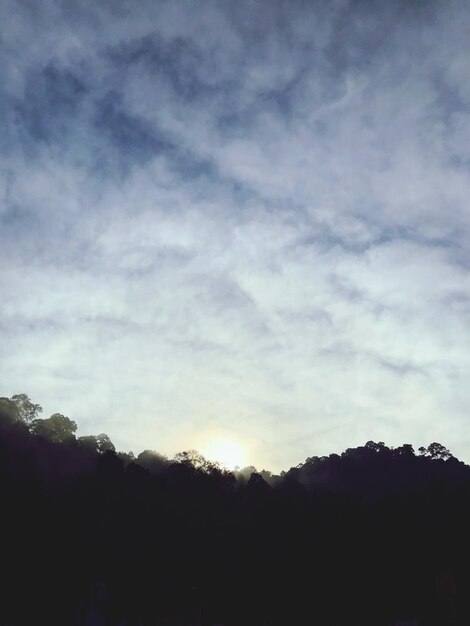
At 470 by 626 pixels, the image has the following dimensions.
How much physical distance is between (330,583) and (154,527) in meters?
20.3

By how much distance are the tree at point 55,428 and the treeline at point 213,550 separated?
13.7m

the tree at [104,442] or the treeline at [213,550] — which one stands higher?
the tree at [104,442]

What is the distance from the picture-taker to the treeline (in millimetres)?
47875

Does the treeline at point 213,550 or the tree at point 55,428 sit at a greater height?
the tree at point 55,428

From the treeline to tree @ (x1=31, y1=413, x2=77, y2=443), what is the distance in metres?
13.7

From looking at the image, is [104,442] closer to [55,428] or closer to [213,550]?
[55,428]

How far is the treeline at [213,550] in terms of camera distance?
47.9 meters

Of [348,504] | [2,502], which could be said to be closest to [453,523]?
[348,504]

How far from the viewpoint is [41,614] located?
45.0m

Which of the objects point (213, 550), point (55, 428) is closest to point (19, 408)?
point (55, 428)

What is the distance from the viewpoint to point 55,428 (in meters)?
89.6

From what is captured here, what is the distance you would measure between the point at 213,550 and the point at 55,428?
4435 cm

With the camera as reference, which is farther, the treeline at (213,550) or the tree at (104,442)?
the tree at (104,442)

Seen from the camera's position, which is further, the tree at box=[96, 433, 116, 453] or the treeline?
the tree at box=[96, 433, 116, 453]
